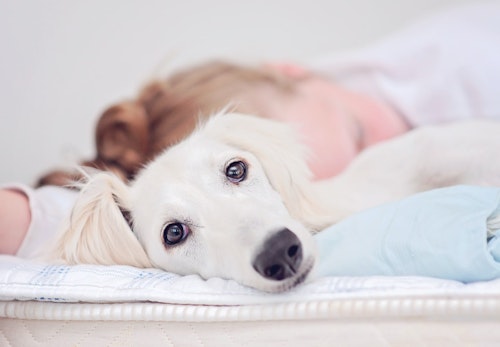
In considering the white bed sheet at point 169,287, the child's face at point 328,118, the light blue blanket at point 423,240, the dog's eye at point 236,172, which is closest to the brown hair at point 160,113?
the child's face at point 328,118

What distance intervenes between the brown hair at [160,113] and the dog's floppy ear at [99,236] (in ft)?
1.39

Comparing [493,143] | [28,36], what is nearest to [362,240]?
[493,143]

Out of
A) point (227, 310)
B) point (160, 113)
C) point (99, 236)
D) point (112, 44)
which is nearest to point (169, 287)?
point (227, 310)

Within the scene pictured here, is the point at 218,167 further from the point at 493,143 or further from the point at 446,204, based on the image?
the point at 493,143

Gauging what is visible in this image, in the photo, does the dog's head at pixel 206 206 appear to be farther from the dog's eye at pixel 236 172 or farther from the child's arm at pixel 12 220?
the child's arm at pixel 12 220

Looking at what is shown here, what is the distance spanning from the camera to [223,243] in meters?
1.08

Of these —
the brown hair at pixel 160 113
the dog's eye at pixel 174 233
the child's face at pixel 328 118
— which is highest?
the brown hair at pixel 160 113

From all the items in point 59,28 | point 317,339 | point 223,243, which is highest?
point 59,28

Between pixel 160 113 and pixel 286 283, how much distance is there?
1090 millimetres

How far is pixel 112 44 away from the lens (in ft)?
8.53

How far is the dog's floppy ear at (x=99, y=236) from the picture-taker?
1.25m

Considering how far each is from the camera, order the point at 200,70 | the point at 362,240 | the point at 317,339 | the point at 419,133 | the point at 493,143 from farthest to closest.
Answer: the point at 200,70 < the point at 419,133 < the point at 493,143 < the point at 362,240 < the point at 317,339

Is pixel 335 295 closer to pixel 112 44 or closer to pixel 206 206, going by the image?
pixel 206 206

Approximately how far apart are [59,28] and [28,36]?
0.42 feet
